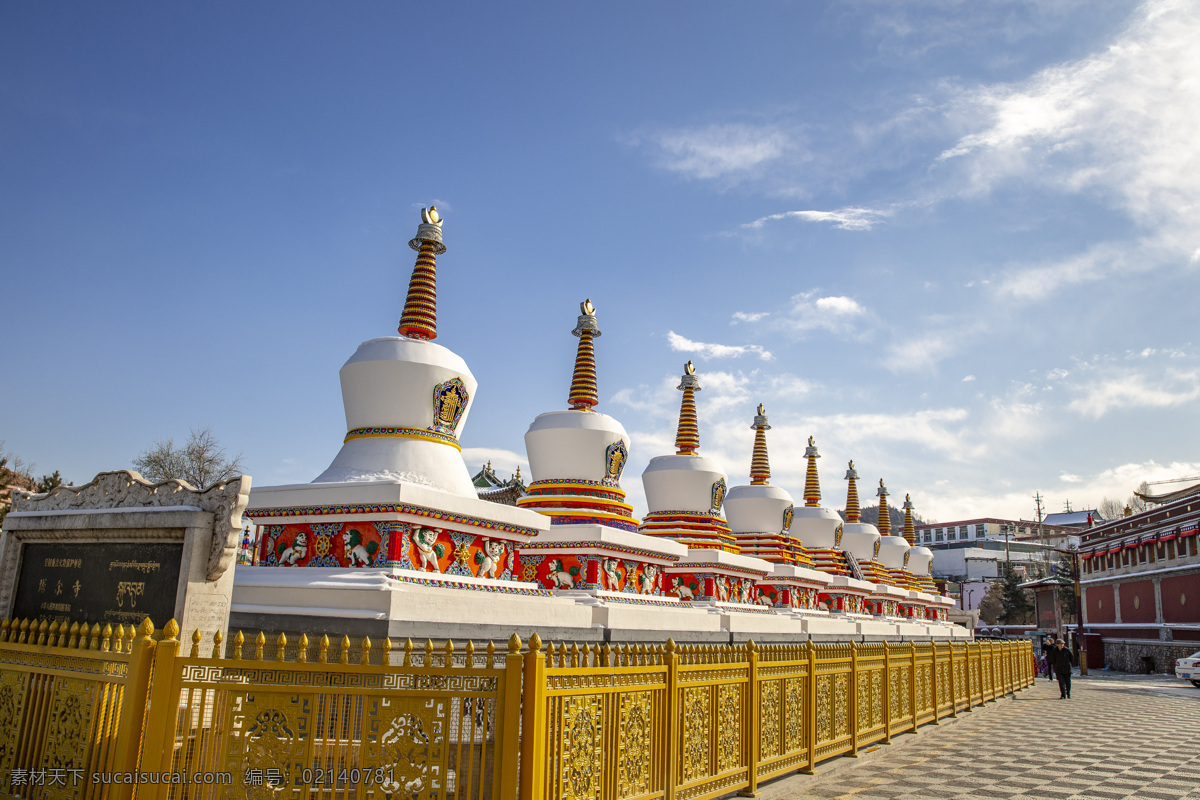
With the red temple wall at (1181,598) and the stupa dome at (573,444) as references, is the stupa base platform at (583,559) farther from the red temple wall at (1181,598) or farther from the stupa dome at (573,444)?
the red temple wall at (1181,598)

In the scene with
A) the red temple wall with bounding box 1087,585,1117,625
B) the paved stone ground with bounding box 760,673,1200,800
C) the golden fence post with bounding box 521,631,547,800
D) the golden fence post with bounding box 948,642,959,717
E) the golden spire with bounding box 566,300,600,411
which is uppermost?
the golden spire with bounding box 566,300,600,411

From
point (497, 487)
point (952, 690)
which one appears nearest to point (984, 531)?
point (497, 487)

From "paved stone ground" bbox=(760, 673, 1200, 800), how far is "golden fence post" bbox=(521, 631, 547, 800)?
3139 mm

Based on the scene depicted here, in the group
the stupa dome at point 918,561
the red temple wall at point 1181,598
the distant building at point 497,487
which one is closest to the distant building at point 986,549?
the stupa dome at point 918,561

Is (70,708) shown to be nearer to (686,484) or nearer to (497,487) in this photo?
(686,484)

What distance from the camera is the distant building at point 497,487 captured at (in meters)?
29.3

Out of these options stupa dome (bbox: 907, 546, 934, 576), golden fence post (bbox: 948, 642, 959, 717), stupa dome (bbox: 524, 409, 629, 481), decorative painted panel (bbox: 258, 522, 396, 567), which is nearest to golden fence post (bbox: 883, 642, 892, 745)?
golden fence post (bbox: 948, 642, 959, 717)

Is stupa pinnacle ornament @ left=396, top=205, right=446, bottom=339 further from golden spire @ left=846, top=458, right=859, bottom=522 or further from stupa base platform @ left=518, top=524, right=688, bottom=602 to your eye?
golden spire @ left=846, top=458, right=859, bottom=522

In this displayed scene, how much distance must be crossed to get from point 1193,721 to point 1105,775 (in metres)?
7.91

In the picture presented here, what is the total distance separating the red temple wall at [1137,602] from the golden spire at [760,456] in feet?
68.4

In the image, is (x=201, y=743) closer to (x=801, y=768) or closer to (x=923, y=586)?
(x=801, y=768)

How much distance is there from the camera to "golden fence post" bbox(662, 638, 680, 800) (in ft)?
19.6

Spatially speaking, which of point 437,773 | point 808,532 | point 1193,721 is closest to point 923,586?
point 808,532

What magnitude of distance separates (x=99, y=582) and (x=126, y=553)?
1.06ft
